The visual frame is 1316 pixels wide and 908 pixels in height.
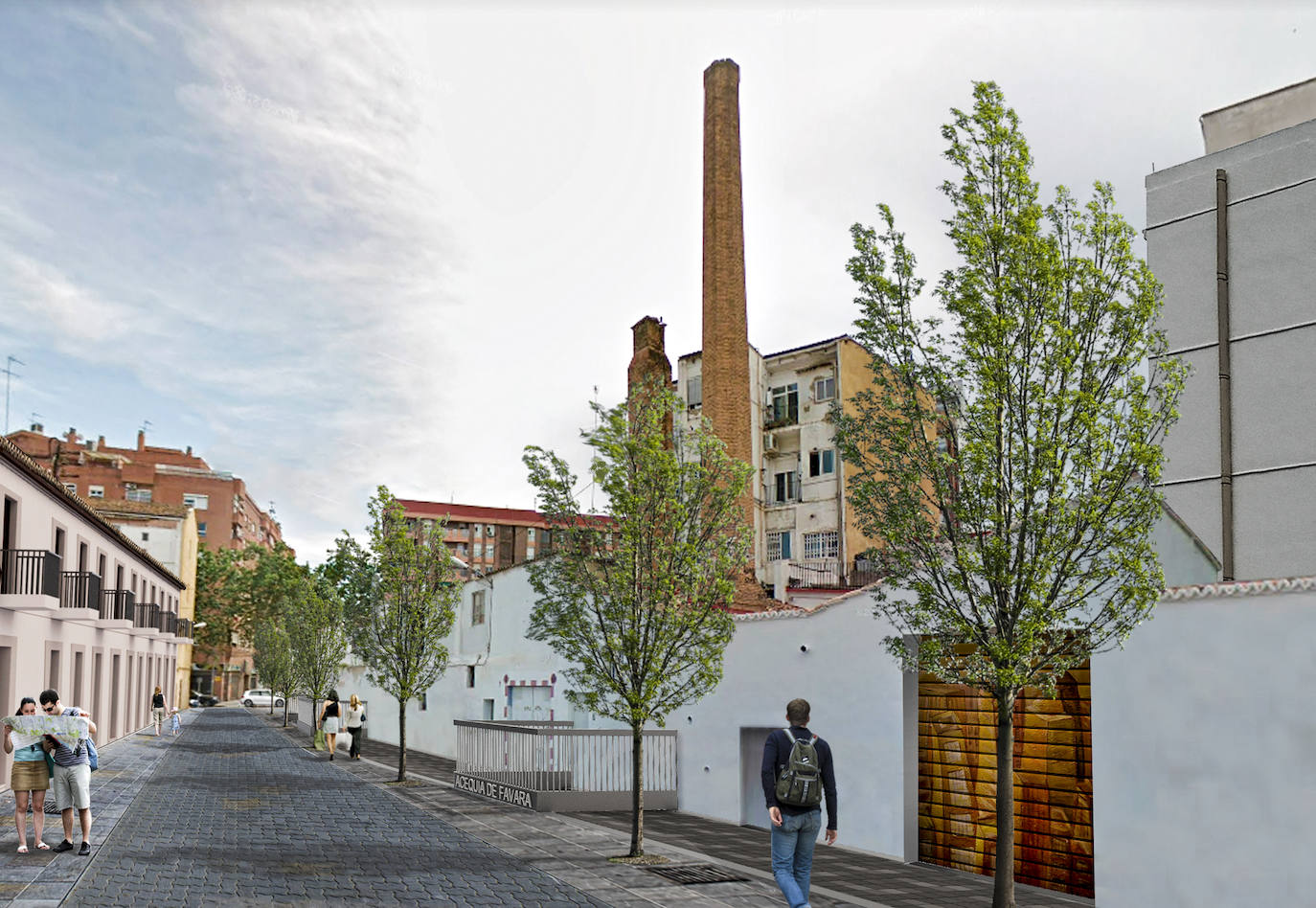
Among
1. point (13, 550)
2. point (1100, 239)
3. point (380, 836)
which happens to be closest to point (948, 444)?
point (1100, 239)

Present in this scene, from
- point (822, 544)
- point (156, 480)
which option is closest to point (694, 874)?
point (822, 544)

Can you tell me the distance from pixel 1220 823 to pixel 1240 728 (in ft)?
2.83

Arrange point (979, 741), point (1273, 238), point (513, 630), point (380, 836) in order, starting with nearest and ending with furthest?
point (979, 741)
point (380, 836)
point (1273, 238)
point (513, 630)

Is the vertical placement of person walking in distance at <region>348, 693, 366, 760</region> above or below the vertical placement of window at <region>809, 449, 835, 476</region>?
below

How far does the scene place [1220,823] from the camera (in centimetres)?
966

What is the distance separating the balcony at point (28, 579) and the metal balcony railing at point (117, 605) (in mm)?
8875

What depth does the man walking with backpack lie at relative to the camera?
354 inches

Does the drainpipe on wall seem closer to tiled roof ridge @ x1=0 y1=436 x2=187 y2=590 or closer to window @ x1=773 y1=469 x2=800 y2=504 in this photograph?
tiled roof ridge @ x1=0 y1=436 x2=187 y2=590

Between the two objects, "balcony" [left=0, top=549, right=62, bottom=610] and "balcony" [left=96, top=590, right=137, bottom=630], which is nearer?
"balcony" [left=0, top=549, right=62, bottom=610]

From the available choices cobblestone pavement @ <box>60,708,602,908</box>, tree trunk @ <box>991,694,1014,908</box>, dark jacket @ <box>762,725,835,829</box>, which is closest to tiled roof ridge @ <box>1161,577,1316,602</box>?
tree trunk @ <box>991,694,1014,908</box>

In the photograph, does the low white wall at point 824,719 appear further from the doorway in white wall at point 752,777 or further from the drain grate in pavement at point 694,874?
the drain grate in pavement at point 694,874

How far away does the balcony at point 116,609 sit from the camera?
30.2 m

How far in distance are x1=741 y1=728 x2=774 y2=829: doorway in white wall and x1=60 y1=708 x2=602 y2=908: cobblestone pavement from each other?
4.83 meters

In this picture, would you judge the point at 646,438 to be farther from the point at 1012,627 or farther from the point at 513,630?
the point at 513,630
